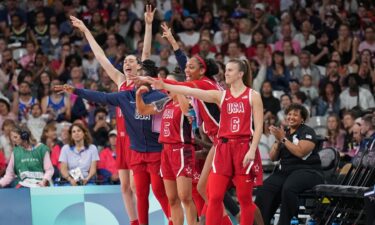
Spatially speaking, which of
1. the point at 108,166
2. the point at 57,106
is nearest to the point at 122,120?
the point at 108,166

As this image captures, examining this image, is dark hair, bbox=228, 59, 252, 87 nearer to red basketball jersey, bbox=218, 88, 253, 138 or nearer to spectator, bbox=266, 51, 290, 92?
red basketball jersey, bbox=218, 88, 253, 138

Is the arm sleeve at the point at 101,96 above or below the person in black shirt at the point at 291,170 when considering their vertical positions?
above

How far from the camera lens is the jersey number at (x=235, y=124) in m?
11.1

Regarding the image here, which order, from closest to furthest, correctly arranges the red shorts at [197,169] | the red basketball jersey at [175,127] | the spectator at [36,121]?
1. the red basketball jersey at [175,127]
2. the red shorts at [197,169]
3. the spectator at [36,121]

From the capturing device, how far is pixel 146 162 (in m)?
12.1

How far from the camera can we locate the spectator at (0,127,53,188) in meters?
14.5

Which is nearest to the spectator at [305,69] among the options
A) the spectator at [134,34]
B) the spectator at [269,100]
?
the spectator at [269,100]

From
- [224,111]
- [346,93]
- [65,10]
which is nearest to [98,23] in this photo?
[65,10]

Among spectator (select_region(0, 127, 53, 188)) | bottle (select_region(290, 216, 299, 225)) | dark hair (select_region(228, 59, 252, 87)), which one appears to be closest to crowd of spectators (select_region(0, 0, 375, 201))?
spectator (select_region(0, 127, 53, 188))

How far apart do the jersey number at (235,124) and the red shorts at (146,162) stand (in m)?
1.32

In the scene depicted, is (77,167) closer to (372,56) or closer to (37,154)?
(37,154)

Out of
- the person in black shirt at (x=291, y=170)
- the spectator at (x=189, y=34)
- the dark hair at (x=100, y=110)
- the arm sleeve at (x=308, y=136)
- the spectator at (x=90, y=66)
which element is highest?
the spectator at (x=189, y=34)

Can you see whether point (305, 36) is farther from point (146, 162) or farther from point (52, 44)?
point (146, 162)

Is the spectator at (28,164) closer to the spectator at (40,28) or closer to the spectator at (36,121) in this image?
the spectator at (36,121)
